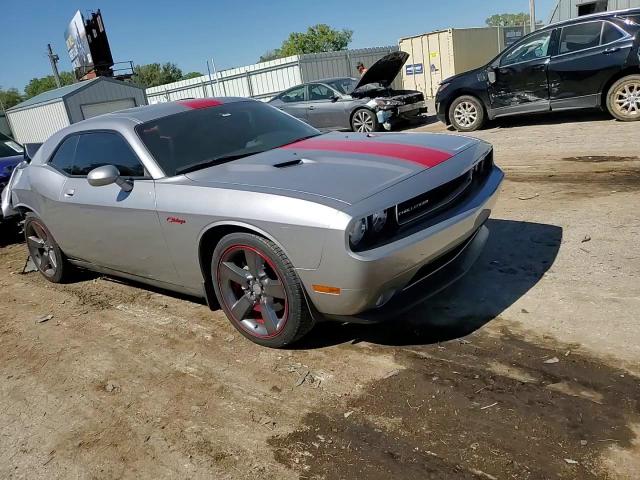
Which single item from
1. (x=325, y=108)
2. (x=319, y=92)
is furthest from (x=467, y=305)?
(x=319, y=92)

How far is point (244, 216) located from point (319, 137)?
1516mm

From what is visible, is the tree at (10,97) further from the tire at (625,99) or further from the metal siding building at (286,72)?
the tire at (625,99)

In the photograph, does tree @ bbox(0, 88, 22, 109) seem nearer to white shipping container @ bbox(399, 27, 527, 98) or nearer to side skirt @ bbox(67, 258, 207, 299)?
white shipping container @ bbox(399, 27, 527, 98)

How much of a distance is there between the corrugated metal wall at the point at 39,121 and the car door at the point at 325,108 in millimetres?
17765

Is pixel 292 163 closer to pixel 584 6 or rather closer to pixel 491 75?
pixel 491 75

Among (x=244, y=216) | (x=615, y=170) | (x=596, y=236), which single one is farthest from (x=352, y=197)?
(x=615, y=170)

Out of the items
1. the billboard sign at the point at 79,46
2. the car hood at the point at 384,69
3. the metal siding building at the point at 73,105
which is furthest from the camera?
the billboard sign at the point at 79,46

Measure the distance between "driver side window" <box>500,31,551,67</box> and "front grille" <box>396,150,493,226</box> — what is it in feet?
23.6

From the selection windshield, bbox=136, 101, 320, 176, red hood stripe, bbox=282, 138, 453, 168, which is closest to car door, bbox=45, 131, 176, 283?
windshield, bbox=136, 101, 320, 176

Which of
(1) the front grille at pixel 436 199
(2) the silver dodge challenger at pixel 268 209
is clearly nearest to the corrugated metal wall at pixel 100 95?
(2) the silver dodge challenger at pixel 268 209

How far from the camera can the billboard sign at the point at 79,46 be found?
119ft

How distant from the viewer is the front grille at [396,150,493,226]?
9.50 ft

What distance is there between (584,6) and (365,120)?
11.6 metres

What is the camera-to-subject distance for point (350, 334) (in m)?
3.43
